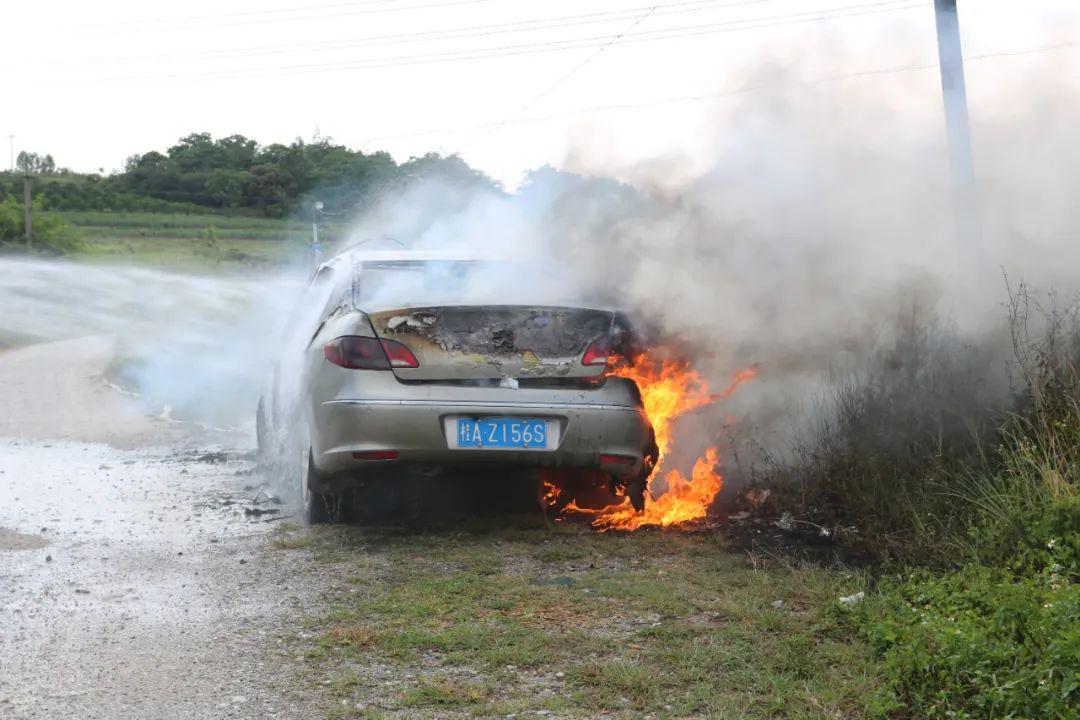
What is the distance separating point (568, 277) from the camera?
6.86 metres

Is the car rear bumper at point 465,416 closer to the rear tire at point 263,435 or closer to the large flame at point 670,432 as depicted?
the large flame at point 670,432

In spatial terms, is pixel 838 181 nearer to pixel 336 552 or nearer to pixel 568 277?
pixel 568 277

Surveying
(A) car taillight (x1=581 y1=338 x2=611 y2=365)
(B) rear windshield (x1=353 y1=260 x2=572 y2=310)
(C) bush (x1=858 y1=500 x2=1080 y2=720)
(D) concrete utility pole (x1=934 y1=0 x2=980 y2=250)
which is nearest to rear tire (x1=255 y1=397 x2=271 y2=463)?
(B) rear windshield (x1=353 y1=260 x2=572 y2=310)

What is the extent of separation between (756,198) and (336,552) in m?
3.35

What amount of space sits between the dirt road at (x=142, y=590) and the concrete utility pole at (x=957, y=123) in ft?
14.5

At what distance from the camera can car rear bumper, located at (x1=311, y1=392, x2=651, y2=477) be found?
606 centimetres

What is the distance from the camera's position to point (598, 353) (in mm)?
6316

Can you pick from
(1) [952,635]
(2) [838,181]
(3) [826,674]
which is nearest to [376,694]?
(3) [826,674]

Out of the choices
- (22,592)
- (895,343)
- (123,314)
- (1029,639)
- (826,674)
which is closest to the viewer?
(1029,639)

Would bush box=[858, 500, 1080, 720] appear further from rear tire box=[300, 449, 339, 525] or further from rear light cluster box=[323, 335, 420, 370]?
rear tire box=[300, 449, 339, 525]

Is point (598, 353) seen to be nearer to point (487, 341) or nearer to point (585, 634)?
point (487, 341)

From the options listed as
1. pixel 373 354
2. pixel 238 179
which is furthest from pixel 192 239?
pixel 373 354

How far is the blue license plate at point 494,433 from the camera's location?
6.07 m

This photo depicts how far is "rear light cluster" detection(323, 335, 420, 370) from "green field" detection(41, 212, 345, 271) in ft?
111
